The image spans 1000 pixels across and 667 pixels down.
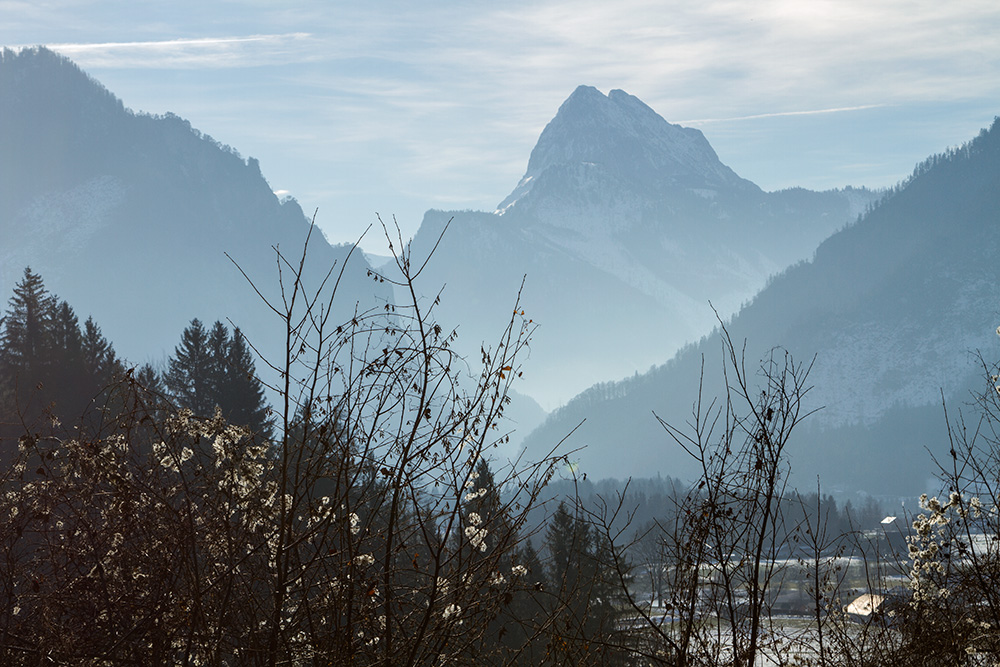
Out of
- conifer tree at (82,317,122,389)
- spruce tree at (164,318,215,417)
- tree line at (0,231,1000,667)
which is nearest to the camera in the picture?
tree line at (0,231,1000,667)

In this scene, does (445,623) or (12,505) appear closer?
(445,623)

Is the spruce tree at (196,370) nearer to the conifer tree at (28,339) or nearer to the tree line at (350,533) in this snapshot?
the conifer tree at (28,339)

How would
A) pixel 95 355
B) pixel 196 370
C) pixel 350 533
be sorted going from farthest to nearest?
pixel 95 355
pixel 196 370
pixel 350 533

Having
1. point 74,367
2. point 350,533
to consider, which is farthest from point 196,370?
point 350,533

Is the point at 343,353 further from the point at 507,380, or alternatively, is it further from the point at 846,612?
the point at 846,612

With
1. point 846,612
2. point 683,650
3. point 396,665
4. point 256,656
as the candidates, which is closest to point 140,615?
point 256,656

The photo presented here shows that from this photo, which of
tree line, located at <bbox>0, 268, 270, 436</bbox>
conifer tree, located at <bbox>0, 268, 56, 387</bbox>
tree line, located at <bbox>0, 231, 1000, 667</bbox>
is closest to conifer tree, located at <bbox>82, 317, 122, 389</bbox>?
tree line, located at <bbox>0, 268, 270, 436</bbox>

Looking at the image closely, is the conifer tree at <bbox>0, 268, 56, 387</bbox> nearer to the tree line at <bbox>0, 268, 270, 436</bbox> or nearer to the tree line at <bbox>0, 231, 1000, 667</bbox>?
the tree line at <bbox>0, 268, 270, 436</bbox>

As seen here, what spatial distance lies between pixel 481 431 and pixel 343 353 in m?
1.43

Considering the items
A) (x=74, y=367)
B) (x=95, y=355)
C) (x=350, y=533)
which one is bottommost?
(x=350, y=533)

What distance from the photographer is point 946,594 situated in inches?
256

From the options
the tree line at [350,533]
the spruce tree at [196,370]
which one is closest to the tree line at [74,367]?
the spruce tree at [196,370]

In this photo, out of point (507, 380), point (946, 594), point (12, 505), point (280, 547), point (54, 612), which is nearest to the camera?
point (280, 547)

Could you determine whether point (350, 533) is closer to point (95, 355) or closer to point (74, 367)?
point (74, 367)
